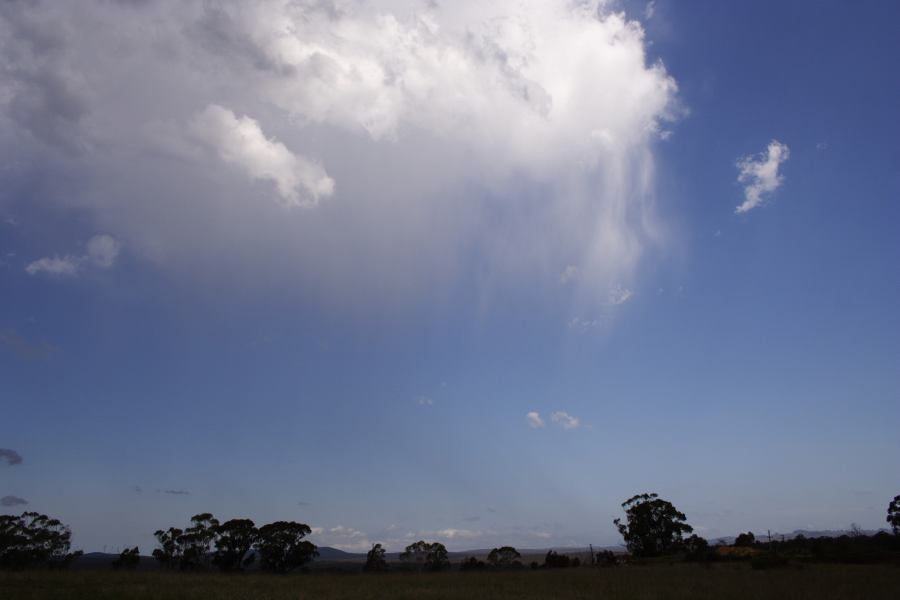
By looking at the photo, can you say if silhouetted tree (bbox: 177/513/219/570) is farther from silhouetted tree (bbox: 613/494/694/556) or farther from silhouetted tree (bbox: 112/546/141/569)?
silhouetted tree (bbox: 613/494/694/556)

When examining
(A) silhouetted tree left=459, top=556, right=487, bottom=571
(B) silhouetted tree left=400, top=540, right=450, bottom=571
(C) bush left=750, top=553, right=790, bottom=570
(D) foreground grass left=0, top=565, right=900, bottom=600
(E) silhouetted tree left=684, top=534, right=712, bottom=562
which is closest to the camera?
(D) foreground grass left=0, top=565, right=900, bottom=600

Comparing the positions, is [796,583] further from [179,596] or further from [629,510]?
[629,510]

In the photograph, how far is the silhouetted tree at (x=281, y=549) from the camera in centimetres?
6944

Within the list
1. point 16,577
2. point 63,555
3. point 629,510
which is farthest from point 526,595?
point 63,555

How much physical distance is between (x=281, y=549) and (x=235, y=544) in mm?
6199

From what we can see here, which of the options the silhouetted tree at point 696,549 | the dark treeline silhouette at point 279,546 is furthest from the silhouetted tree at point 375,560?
the silhouetted tree at point 696,549

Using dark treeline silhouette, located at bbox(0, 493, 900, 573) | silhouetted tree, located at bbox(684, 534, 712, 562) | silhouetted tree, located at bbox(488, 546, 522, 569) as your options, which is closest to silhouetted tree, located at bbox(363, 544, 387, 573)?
dark treeline silhouette, located at bbox(0, 493, 900, 573)

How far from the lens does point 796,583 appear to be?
30.7 m

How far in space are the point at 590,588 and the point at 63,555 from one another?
7331cm

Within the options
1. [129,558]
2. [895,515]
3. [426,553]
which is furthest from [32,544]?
[895,515]

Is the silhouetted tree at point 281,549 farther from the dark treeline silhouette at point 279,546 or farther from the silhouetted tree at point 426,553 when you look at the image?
the silhouetted tree at point 426,553

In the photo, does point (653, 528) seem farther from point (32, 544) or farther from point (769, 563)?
point (32, 544)

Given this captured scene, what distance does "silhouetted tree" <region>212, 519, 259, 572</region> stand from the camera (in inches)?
2739

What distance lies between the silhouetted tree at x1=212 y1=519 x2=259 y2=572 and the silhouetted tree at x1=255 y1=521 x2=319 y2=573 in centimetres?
137
